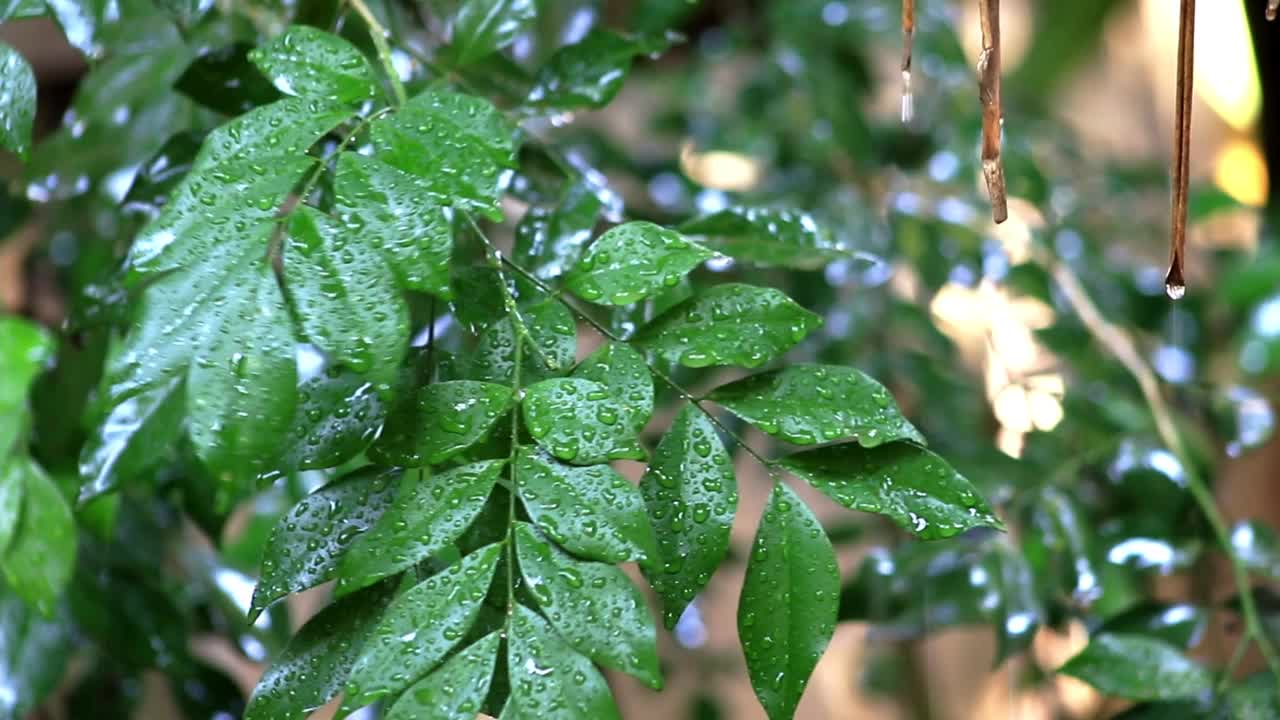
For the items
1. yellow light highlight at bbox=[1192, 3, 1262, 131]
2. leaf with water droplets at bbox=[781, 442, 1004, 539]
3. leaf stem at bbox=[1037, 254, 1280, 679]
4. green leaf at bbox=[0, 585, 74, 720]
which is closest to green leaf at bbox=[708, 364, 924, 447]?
leaf with water droplets at bbox=[781, 442, 1004, 539]

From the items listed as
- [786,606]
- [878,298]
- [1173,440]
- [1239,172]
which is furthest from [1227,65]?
[786,606]

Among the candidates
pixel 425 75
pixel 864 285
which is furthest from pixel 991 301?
pixel 425 75

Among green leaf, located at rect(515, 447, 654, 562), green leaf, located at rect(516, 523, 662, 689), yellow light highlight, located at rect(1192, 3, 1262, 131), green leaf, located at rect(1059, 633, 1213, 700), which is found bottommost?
green leaf, located at rect(1059, 633, 1213, 700)

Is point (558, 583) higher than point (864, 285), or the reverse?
point (558, 583)

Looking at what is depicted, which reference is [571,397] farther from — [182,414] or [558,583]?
[182,414]

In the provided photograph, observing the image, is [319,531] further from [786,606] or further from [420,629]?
[786,606]

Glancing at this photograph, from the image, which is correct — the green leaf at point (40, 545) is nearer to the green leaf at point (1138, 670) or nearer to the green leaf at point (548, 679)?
the green leaf at point (548, 679)

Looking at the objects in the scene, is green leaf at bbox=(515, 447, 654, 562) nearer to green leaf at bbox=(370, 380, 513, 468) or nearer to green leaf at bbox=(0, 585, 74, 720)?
green leaf at bbox=(370, 380, 513, 468)
